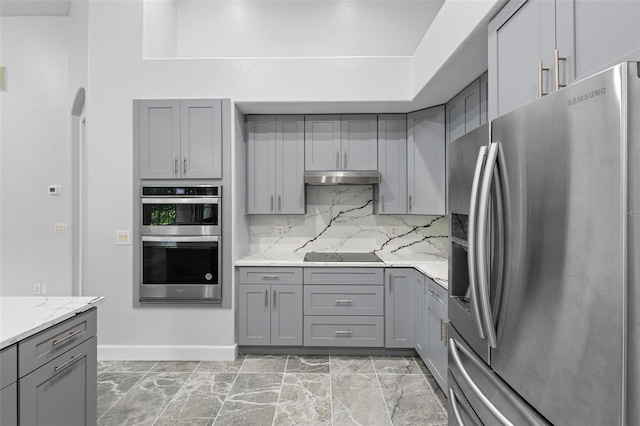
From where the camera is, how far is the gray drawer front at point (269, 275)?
3031 mm

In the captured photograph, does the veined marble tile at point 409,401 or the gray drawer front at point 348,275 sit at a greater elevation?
the gray drawer front at point 348,275

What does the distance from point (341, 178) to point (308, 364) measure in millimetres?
1703

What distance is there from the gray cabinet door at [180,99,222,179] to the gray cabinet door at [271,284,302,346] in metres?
1.21

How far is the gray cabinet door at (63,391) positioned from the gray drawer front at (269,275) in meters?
1.45

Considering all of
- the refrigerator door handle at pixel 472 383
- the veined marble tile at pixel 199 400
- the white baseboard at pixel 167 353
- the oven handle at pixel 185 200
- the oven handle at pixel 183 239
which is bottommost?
the veined marble tile at pixel 199 400

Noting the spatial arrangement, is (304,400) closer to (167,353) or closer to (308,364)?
(308,364)

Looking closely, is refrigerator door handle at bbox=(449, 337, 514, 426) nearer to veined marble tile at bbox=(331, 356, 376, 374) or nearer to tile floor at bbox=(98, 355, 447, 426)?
tile floor at bbox=(98, 355, 447, 426)

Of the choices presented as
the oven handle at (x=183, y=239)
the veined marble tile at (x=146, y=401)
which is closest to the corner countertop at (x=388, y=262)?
the oven handle at (x=183, y=239)

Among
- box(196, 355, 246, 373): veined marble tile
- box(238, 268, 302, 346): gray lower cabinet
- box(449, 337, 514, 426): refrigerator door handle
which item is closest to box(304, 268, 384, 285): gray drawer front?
box(238, 268, 302, 346): gray lower cabinet

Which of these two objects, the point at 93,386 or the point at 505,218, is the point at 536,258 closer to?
the point at 505,218

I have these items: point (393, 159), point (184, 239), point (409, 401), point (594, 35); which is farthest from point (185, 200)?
point (594, 35)

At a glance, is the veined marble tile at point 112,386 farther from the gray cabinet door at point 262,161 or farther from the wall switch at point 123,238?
the gray cabinet door at point 262,161

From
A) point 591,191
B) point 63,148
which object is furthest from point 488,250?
point 63,148

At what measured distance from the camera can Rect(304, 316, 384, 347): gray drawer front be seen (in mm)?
3014
